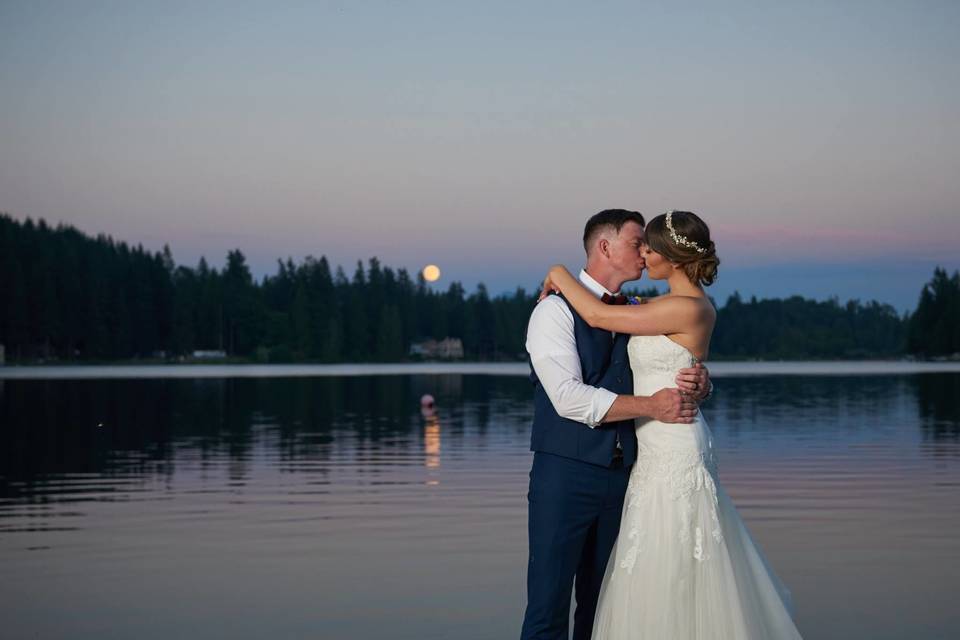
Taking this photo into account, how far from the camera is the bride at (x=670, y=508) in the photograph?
233 inches

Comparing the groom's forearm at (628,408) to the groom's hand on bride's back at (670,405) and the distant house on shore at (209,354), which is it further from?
the distant house on shore at (209,354)

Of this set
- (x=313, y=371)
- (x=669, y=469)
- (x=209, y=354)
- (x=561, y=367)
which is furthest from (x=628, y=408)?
(x=209, y=354)

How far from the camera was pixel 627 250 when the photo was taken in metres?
5.91

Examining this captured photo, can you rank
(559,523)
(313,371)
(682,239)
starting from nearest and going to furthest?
1. (559,523)
2. (682,239)
3. (313,371)

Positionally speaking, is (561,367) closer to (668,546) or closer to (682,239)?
(682,239)

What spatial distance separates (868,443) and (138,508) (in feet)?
53.7

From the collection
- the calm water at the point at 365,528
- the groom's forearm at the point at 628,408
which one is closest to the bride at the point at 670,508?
the groom's forearm at the point at 628,408

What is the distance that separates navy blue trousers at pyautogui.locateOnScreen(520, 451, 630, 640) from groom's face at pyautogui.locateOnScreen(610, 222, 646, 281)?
958mm

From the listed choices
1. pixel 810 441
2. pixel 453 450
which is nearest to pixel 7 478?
pixel 453 450

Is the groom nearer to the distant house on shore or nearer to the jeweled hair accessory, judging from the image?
the jeweled hair accessory

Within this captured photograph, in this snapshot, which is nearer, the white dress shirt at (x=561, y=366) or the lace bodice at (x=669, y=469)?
the white dress shirt at (x=561, y=366)

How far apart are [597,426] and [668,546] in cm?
72

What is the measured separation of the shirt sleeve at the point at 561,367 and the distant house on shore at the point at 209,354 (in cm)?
18822

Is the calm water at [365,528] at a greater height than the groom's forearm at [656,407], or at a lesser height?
lesser
